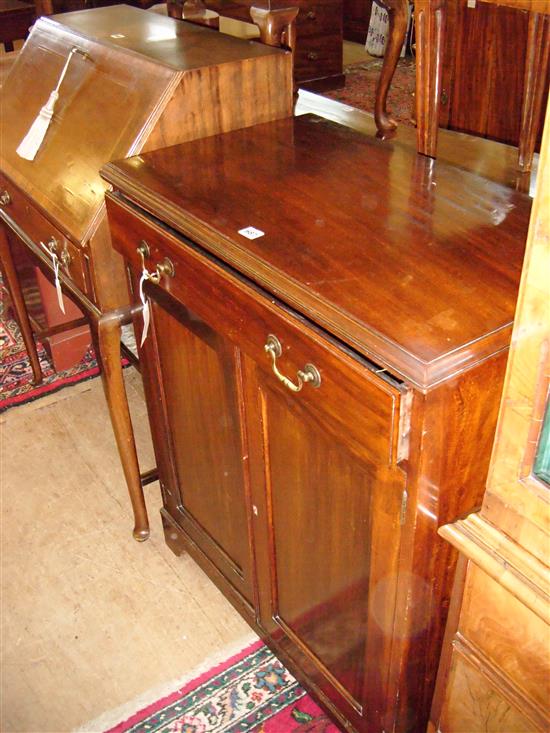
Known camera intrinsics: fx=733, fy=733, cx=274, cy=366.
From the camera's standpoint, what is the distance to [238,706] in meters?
1.63

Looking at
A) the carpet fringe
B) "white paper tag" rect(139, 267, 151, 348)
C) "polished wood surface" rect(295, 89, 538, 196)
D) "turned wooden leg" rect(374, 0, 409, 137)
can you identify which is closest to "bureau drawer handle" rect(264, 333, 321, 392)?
"white paper tag" rect(139, 267, 151, 348)

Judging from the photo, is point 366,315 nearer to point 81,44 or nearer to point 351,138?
point 351,138

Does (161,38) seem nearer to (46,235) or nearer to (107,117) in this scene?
(107,117)

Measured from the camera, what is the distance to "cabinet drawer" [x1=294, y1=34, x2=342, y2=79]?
16.4ft

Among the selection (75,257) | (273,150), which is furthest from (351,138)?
(75,257)

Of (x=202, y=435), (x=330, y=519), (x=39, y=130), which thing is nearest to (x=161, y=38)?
(x=39, y=130)

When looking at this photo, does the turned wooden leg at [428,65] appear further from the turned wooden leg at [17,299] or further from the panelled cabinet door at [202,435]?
the turned wooden leg at [17,299]

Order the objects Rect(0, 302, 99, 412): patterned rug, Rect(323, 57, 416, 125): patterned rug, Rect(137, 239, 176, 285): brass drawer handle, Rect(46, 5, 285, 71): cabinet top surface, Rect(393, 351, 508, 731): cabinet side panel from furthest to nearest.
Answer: Rect(323, 57, 416, 125): patterned rug, Rect(0, 302, 99, 412): patterned rug, Rect(46, 5, 285, 71): cabinet top surface, Rect(137, 239, 176, 285): brass drawer handle, Rect(393, 351, 508, 731): cabinet side panel

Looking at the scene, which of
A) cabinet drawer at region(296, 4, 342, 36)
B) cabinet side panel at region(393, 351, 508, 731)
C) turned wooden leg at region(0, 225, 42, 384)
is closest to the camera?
cabinet side panel at region(393, 351, 508, 731)

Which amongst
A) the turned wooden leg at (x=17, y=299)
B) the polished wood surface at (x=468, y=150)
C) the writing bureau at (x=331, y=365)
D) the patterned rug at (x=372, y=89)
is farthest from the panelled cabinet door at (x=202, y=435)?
the patterned rug at (x=372, y=89)

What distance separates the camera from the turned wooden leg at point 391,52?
4.84 feet

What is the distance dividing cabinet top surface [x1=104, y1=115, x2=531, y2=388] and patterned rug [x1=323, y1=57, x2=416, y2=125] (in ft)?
8.89

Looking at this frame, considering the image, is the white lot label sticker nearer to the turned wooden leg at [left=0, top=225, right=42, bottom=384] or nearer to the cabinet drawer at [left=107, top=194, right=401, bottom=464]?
Result: the cabinet drawer at [left=107, top=194, right=401, bottom=464]

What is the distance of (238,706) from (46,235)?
3.83 feet
